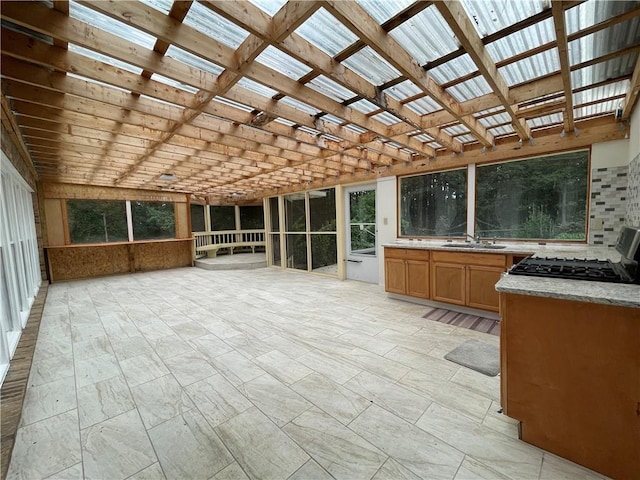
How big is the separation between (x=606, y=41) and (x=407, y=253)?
2893 mm

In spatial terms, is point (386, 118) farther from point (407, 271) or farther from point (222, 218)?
point (222, 218)

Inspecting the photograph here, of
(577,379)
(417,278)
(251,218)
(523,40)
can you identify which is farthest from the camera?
(251,218)

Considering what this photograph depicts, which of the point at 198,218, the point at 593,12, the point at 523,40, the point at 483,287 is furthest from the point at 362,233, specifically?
the point at 198,218

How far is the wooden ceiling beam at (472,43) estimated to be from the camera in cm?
135

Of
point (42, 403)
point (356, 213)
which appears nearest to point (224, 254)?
point (356, 213)

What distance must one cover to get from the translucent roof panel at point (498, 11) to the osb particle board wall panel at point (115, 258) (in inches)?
341

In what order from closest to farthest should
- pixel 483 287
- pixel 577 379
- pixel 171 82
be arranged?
pixel 577 379 < pixel 171 82 < pixel 483 287

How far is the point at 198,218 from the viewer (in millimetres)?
10484

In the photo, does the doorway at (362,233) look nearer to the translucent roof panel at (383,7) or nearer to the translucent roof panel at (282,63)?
the translucent roof panel at (282,63)

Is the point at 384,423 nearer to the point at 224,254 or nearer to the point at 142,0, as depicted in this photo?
the point at 142,0

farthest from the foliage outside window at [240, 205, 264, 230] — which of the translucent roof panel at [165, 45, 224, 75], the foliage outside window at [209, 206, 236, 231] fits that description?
the translucent roof panel at [165, 45, 224, 75]

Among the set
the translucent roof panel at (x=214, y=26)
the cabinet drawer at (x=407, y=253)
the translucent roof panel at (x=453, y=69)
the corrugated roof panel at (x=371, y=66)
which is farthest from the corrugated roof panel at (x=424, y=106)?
the cabinet drawer at (x=407, y=253)

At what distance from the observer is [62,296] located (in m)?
5.02

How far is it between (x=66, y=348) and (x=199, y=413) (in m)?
2.19
